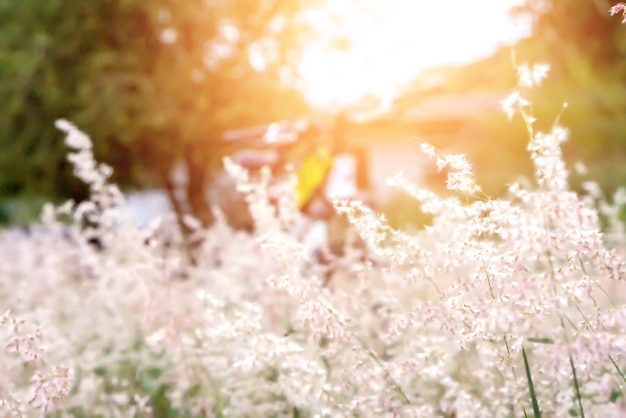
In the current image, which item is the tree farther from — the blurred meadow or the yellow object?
the yellow object

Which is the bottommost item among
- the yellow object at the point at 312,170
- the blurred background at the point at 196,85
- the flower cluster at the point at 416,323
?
the flower cluster at the point at 416,323

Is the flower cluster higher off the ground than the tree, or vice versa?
the tree

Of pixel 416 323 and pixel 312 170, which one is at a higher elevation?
pixel 312 170


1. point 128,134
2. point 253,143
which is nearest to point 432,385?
point 253,143

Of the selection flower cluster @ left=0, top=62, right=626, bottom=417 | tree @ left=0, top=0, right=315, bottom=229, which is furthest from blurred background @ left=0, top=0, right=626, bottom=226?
flower cluster @ left=0, top=62, right=626, bottom=417

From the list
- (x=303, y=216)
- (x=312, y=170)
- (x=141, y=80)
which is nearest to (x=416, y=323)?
(x=312, y=170)

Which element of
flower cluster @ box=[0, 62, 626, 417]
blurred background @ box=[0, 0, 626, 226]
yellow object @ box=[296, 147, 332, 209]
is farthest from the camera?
blurred background @ box=[0, 0, 626, 226]

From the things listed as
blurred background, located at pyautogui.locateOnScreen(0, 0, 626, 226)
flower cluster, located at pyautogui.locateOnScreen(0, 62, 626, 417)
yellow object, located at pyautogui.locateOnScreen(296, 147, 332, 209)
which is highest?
blurred background, located at pyautogui.locateOnScreen(0, 0, 626, 226)

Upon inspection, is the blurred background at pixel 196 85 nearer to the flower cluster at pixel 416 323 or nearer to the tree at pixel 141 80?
the tree at pixel 141 80

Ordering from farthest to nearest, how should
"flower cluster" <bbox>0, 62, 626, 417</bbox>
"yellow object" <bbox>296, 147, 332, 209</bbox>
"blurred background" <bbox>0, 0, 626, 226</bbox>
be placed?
1. "blurred background" <bbox>0, 0, 626, 226</bbox>
2. "yellow object" <bbox>296, 147, 332, 209</bbox>
3. "flower cluster" <bbox>0, 62, 626, 417</bbox>

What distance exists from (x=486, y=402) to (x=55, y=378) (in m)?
1.95

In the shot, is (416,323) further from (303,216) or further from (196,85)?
(196,85)

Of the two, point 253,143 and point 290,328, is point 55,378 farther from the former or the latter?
point 253,143

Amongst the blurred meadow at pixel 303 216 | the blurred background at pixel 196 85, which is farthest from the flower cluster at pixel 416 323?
the blurred background at pixel 196 85
